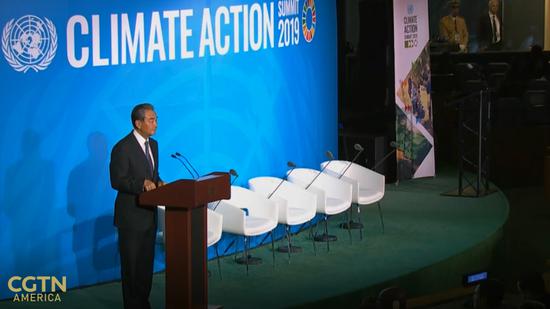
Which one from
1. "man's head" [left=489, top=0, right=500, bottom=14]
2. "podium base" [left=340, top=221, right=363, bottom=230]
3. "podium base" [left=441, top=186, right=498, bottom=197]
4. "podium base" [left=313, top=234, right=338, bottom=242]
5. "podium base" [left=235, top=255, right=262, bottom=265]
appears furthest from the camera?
"man's head" [left=489, top=0, right=500, bottom=14]

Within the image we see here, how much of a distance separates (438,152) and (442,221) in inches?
186

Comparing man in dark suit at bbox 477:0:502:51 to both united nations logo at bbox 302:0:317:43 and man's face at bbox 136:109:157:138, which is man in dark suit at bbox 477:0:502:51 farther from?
man's face at bbox 136:109:157:138

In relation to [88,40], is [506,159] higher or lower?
lower

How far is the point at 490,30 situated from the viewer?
18.8m

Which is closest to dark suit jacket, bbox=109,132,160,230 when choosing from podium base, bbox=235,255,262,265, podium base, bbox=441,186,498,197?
podium base, bbox=235,255,262,265

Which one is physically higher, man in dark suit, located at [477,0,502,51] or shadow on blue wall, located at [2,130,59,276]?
man in dark suit, located at [477,0,502,51]

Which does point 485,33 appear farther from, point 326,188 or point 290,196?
point 290,196

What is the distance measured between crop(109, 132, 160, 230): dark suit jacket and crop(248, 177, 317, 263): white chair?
219cm

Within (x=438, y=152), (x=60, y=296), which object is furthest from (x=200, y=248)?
(x=438, y=152)

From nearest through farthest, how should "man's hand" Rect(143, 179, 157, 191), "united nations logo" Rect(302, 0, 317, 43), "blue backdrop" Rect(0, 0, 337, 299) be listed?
"man's hand" Rect(143, 179, 157, 191)
"blue backdrop" Rect(0, 0, 337, 299)
"united nations logo" Rect(302, 0, 317, 43)

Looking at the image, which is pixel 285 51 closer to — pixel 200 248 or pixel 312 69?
pixel 312 69

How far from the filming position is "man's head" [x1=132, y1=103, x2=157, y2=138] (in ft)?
22.4

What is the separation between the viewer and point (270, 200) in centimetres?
863

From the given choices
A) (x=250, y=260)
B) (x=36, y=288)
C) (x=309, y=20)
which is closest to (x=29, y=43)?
(x=36, y=288)
